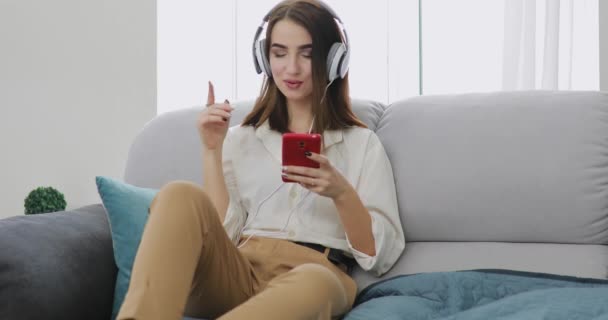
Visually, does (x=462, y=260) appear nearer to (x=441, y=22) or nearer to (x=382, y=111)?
(x=382, y=111)

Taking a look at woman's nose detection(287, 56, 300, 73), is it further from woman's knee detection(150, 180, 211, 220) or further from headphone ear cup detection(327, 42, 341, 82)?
woman's knee detection(150, 180, 211, 220)

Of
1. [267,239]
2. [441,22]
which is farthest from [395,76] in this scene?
[267,239]

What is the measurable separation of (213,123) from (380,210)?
0.45 meters

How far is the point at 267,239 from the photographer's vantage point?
158cm

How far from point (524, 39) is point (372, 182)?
180 cm

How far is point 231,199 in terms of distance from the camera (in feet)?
5.66

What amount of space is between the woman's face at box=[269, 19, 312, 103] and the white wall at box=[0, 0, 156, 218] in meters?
1.73

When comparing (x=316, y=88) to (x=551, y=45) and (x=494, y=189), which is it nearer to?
(x=494, y=189)

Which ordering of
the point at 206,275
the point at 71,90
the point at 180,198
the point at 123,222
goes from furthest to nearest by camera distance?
1. the point at 71,90
2. the point at 123,222
3. the point at 206,275
4. the point at 180,198

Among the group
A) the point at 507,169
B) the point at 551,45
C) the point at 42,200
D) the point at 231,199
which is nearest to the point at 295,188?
the point at 231,199

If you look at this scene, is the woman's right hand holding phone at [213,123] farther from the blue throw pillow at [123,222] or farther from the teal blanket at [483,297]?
the teal blanket at [483,297]

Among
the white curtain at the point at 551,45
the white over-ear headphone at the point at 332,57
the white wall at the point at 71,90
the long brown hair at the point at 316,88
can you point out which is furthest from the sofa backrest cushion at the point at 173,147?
the white curtain at the point at 551,45

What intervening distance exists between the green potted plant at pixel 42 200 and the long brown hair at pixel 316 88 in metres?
1.37

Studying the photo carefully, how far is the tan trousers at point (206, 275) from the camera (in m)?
1.04
